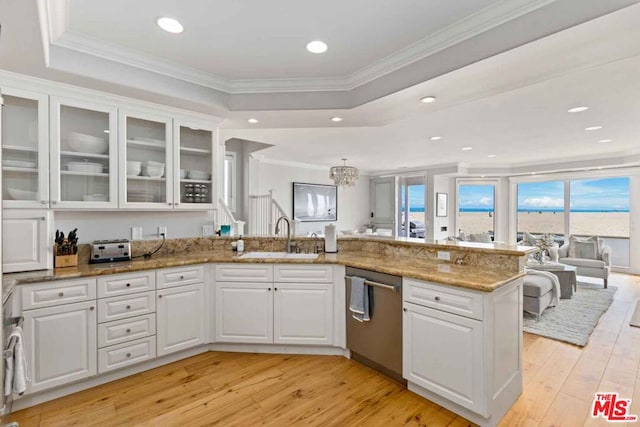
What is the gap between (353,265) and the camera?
2717mm

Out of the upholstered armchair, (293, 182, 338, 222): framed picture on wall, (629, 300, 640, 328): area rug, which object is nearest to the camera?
(629, 300, 640, 328): area rug

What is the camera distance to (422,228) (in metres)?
8.70

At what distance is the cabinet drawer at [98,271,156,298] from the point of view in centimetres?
240

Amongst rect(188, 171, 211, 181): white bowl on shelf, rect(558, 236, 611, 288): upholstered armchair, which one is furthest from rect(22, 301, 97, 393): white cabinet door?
rect(558, 236, 611, 288): upholstered armchair

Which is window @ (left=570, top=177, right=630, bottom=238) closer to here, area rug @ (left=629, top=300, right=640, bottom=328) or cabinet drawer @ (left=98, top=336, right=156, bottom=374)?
area rug @ (left=629, top=300, right=640, bottom=328)

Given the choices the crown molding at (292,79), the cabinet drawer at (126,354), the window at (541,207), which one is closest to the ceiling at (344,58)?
the crown molding at (292,79)

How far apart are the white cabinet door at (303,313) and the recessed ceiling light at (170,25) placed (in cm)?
212

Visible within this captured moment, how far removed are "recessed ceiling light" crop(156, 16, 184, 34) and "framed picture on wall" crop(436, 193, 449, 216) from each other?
7.23 metres

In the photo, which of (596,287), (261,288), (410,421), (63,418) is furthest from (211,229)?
(596,287)

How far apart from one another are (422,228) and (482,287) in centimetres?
709

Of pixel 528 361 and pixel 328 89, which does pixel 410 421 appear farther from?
pixel 328 89

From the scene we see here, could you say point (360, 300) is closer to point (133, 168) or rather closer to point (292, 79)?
point (292, 79)

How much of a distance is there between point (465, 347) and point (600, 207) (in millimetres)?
7385

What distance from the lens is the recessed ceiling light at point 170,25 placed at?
2010 mm
